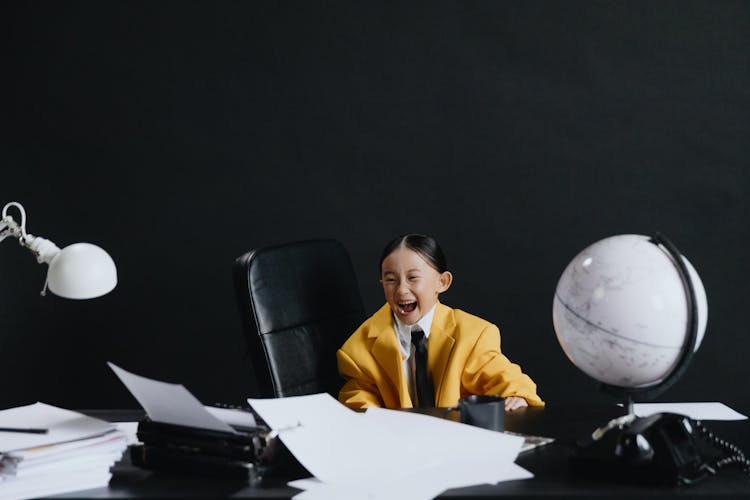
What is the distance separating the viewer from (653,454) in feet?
4.43

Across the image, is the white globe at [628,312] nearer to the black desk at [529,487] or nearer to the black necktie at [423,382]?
the black desk at [529,487]

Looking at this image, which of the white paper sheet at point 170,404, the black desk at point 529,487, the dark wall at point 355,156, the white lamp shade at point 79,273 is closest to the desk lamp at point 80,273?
the white lamp shade at point 79,273

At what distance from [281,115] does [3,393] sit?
1.57 m

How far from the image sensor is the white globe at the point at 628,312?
1.43 meters

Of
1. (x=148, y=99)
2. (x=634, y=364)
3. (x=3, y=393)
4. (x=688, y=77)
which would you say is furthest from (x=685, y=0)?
(x=3, y=393)

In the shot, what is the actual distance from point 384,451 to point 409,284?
1.12 m

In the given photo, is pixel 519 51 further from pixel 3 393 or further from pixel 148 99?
pixel 3 393

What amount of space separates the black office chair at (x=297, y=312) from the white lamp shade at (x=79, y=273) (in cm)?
78

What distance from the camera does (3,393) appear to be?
3.57m

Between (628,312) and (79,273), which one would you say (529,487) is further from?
(79,273)

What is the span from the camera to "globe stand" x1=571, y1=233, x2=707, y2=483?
4.42ft

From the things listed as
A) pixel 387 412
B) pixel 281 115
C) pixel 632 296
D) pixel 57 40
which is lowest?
pixel 387 412

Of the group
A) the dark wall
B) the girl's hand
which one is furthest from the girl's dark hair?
the dark wall

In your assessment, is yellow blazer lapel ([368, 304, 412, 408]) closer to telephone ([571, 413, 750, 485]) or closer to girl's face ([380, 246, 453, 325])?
girl's face ([380, 246, 453, 325])
